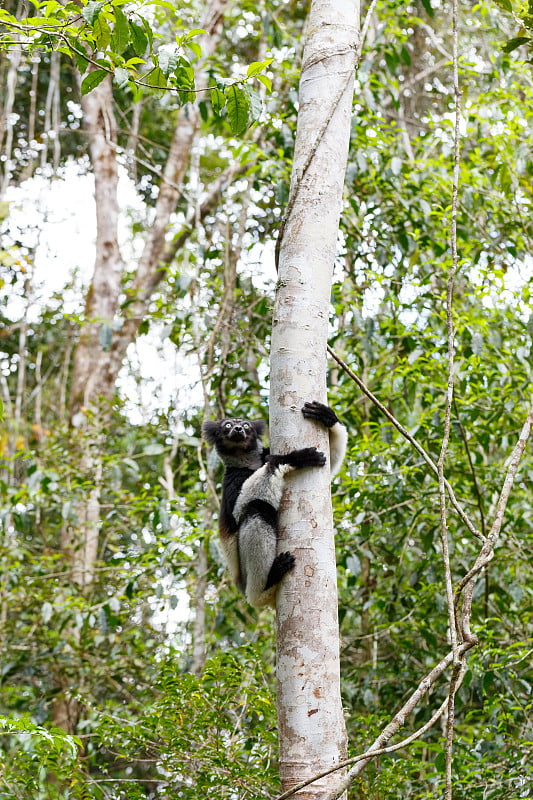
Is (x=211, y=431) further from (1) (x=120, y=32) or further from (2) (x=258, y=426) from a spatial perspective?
(1) (x=120, y=32)

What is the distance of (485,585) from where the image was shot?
4.94 metres

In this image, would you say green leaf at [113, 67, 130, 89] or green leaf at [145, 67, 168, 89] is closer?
green leaf at [113, 67, 130, 89]

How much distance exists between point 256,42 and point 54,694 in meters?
7.78

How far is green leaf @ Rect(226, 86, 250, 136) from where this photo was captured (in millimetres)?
3109

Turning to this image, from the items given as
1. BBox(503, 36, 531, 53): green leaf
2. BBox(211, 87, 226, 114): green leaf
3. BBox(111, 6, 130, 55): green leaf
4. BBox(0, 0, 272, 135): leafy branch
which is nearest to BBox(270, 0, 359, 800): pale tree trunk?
BBox(0, 0, 272, 135): leafy branch

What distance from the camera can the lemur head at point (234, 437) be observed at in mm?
4285

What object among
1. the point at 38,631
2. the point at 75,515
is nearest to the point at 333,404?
the point at 75,515

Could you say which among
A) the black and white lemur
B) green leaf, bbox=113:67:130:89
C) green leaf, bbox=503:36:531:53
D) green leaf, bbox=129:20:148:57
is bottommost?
Result: the black and white lemur

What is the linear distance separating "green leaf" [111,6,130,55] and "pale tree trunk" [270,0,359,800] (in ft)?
2.22

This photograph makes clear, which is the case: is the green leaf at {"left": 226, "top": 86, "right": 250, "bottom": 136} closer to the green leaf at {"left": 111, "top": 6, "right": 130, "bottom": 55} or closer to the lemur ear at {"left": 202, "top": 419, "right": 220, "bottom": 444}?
the green leaf at {"left": 111, "top": 6, "right": 130, "bottom": 55}

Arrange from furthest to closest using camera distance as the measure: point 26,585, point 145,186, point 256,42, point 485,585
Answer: point 145,186 < point 256,42 < point 26,585 < point 485,585

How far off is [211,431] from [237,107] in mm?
1948

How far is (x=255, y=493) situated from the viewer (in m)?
3.25

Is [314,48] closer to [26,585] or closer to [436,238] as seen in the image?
[436,238]
